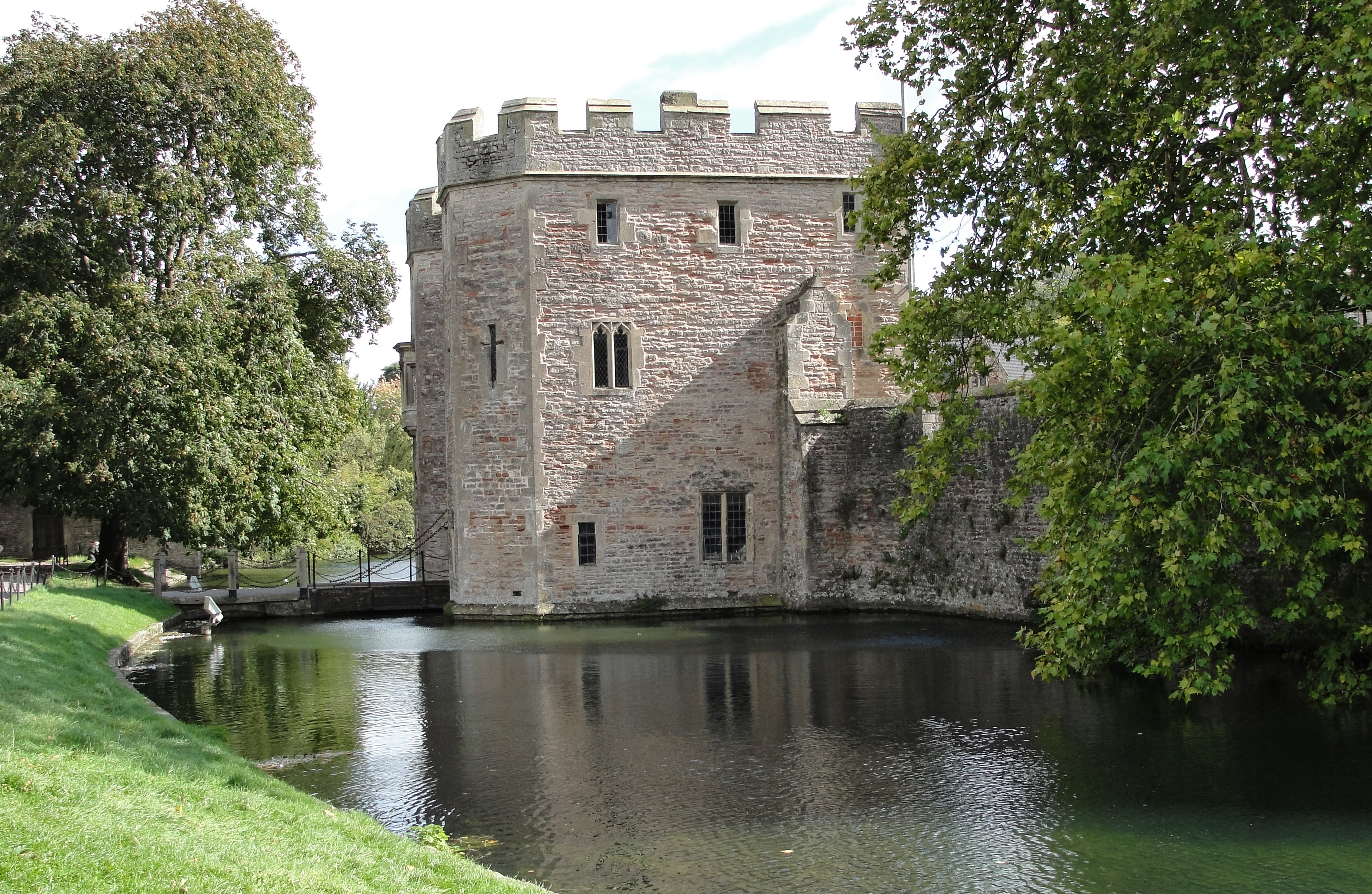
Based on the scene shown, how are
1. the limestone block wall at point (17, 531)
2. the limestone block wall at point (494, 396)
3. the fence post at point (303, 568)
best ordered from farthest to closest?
the limestone block wall at point (17, 531) → the fence post at point (303, 568) → the limestone block wall at point (494, 396)

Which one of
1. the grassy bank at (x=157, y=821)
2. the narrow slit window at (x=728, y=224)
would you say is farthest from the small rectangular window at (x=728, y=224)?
the grassy bank at (x=157, y=821)

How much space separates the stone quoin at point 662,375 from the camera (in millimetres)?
23578

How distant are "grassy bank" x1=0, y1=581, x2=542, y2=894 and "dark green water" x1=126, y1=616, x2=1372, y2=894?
1008 millimetres

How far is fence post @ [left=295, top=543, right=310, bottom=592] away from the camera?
26031 millimetres

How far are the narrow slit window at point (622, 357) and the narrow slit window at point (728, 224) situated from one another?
2.68 meters

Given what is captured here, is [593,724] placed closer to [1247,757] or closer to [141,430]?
[1247,757]

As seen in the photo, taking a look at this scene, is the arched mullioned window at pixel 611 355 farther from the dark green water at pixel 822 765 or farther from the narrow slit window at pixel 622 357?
the dark green water at pixel 822 765

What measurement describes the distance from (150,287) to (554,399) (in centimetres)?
838

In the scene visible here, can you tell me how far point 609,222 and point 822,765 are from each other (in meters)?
15.1

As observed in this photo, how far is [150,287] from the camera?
24375 mm

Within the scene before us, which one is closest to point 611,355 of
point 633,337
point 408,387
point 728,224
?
point 633,337

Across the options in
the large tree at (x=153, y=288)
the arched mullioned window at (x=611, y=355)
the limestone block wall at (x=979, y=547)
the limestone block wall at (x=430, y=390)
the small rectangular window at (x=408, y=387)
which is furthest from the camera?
the small rectangular window at (x=408, y=387)

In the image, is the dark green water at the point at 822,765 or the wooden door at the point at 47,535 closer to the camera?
the dark green water at the point at 822,765

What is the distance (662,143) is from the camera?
79.0ft
